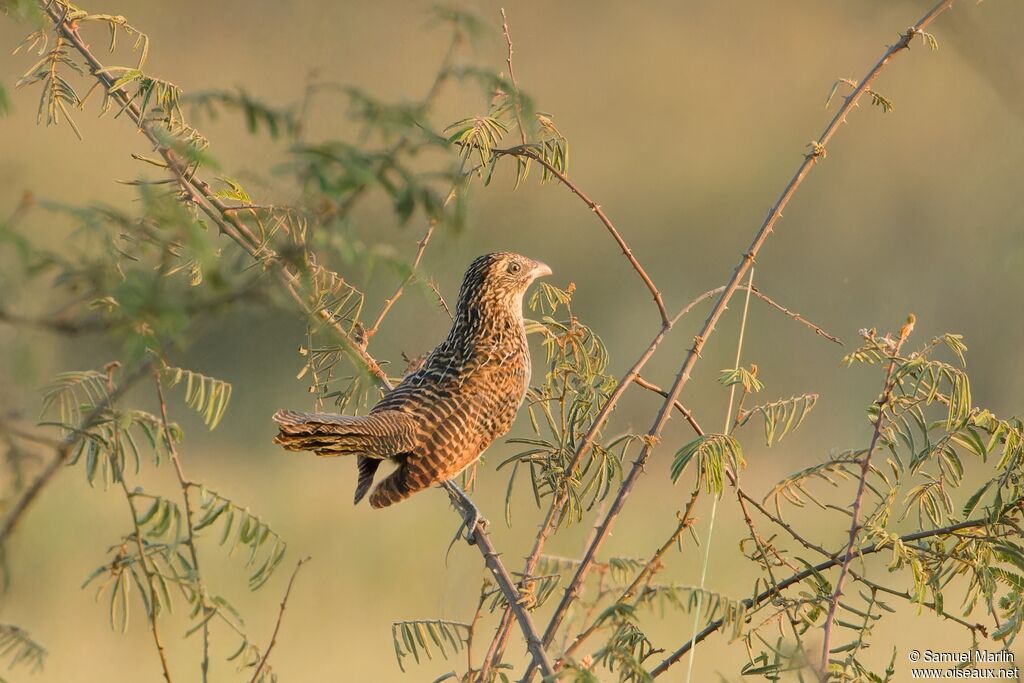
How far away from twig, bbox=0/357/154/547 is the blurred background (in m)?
1.40

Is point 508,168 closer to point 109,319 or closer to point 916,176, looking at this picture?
point 916,176

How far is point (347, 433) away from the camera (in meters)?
3.03

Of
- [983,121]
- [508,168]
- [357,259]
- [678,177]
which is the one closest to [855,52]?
[983,121]

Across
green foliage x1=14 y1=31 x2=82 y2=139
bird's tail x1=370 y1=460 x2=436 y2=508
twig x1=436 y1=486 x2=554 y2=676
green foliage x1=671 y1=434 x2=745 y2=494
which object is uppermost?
green foliage x1=14 y1=31 x2=82 y2=139

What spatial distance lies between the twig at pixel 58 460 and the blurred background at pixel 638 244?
55.1 inches

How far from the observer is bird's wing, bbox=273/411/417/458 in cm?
284

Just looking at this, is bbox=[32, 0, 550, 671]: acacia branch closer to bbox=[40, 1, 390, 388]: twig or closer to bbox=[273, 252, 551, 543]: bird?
bbox=[40, 1, 390, 388]: twig

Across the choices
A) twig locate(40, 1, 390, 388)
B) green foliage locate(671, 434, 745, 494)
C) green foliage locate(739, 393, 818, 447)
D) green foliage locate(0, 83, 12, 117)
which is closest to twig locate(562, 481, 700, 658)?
green foliage locate(671, 434, 745, 494)

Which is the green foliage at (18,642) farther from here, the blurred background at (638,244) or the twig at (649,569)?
the blurred background at (638,244)

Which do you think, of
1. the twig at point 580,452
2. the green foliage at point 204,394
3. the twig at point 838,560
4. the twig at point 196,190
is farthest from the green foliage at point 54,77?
the twig at point 838,560

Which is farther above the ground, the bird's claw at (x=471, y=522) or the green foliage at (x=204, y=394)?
the bird's claw at (x=471, y=522)

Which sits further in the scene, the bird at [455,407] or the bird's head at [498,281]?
the bird's head at [498,281]

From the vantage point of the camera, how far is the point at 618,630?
2311mm

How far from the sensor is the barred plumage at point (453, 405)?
3191 millimetres
